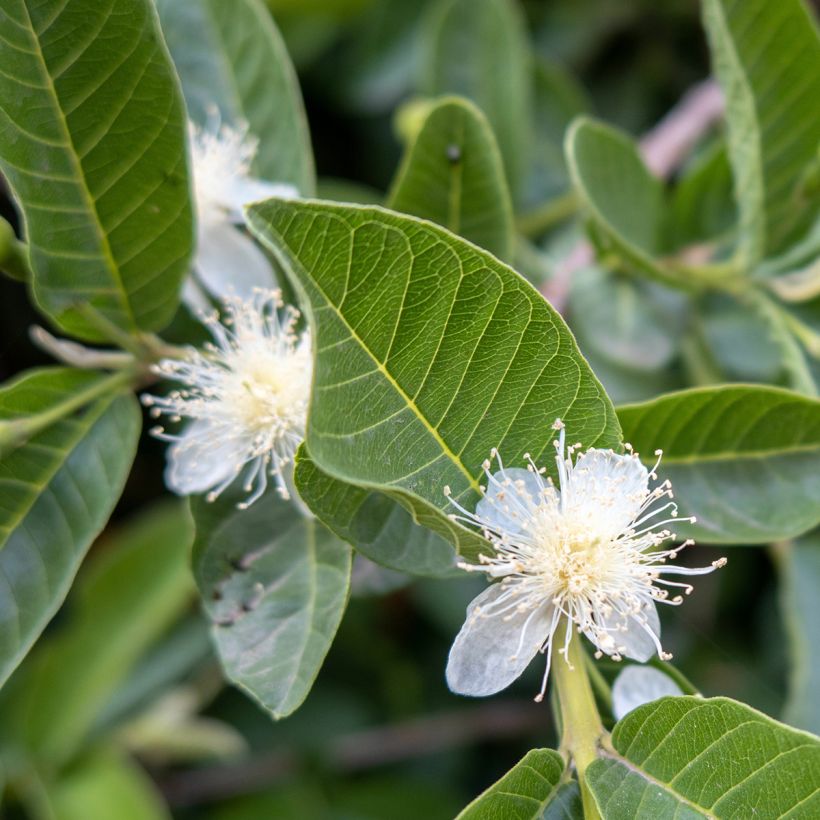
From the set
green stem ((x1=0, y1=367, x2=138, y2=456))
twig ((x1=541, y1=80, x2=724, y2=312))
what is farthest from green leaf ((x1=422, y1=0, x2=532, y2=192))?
green stem ((x1=0, y1=367, x2=138, y2=456))

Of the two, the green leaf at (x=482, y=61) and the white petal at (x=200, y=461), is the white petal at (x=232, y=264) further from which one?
the green leaf at (x=482, y=61)

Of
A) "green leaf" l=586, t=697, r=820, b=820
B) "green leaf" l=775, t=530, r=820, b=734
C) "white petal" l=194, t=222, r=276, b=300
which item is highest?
"white petal" l=194, t=222, r=276, b=300

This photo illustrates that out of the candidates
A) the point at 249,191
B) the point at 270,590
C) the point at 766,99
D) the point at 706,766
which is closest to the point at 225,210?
the point at 249,191

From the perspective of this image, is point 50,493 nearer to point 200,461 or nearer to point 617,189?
point 200,461

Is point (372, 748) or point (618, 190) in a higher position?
point (618, 190)

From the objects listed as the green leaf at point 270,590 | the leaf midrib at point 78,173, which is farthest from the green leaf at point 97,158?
the green leaf at point 270,590

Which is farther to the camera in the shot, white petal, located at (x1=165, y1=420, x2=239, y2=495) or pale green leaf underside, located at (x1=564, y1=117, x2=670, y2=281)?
pale green leaf underside, located at (x1=564, y1=117, x2=670, y2=281)

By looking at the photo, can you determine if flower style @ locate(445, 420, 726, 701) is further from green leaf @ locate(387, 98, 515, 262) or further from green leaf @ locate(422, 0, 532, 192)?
green leaf @ locate(422, 0, 532, 192)

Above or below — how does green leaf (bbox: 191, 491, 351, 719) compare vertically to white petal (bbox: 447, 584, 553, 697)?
below
